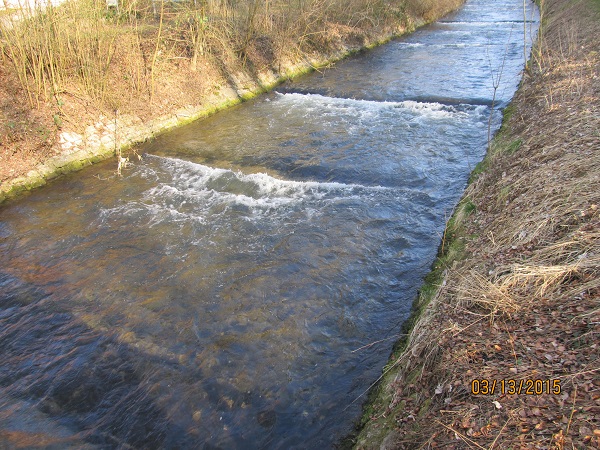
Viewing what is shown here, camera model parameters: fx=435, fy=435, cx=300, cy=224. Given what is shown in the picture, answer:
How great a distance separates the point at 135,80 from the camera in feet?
40.2

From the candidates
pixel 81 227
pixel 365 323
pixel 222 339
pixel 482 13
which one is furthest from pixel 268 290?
pixel 482 13

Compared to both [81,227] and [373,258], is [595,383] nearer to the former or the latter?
[373,258]

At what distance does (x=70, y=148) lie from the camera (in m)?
10.4

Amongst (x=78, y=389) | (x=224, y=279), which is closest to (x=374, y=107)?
(x=224, y=279)

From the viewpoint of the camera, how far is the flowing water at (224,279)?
15.4ft

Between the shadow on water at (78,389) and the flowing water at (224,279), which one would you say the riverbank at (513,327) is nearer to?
the flowing water at (224,279)

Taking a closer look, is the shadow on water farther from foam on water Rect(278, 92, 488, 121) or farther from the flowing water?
foam on water Rect(278, 92, 488, 121)

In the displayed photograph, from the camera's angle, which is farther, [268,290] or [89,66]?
[89,66]

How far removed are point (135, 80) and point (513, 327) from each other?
11740mm

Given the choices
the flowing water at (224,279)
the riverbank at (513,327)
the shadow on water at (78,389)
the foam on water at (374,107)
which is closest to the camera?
the riverbank at (513,327)

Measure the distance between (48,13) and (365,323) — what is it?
32.5 feet
